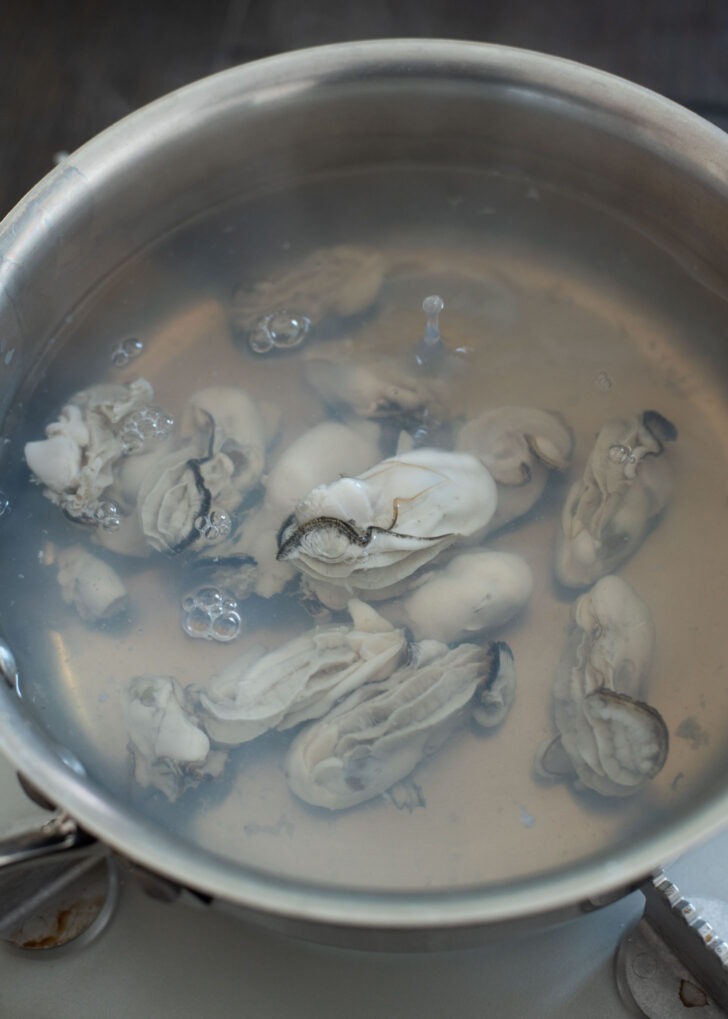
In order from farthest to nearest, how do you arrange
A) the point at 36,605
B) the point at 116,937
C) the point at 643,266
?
the point at 643,266 < the point at 36,605 < the point at 116,937

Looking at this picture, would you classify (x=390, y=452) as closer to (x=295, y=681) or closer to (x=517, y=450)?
(x=517, y=450)

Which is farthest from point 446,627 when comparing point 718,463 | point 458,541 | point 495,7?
point 495,7

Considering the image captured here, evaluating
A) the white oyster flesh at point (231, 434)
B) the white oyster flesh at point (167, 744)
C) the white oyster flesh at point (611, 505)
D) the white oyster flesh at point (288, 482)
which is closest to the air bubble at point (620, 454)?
the white oyster flesh at point (611, 505)

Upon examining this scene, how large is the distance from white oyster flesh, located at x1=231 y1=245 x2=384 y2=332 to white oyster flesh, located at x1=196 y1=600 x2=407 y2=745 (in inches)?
14.5

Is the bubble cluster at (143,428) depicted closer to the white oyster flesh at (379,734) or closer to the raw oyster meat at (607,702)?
the white oyster flesh at (379,734)

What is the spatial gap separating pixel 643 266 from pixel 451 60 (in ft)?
0.97

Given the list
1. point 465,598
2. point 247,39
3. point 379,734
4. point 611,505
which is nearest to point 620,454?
point 611,505

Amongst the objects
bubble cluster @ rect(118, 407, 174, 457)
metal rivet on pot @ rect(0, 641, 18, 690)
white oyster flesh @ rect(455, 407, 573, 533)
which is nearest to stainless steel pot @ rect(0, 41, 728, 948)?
metal rivet on pot @ rect(0, 641, 18, 690)

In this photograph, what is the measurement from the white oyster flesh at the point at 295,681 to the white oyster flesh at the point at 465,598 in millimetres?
30

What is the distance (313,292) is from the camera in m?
0.99

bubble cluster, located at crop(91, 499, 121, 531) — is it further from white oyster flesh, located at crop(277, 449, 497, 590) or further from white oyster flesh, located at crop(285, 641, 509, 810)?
white oyster flesh, located at crop(285, 641, 509, 810)

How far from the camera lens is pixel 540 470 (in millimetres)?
874

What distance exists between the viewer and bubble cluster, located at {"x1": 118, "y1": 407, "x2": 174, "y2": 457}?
2.94 feet

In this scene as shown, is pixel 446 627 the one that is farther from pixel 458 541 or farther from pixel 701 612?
pixel 701 612
